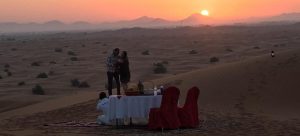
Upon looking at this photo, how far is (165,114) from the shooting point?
41.4ft

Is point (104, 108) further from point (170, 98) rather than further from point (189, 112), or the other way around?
point (189, 112)

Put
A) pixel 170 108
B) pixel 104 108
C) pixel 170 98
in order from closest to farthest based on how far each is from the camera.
→ pixel 170 98 → pixel 170 108 → pixel 104 108

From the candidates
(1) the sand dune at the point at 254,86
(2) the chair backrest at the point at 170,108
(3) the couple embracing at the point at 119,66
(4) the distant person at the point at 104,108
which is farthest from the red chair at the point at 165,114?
(1) the sand dune at the point at 254,86

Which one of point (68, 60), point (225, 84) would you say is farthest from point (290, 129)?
point (68, 60)

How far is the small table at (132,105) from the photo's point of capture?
1287 cm

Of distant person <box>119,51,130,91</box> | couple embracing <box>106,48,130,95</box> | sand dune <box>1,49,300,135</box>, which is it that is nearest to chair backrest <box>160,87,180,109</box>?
sand dune <box>1,49,300,135</box>

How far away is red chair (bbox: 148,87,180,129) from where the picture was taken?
12.6 metres

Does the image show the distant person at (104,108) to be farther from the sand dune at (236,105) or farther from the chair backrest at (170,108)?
the chair backrest at (170,108)

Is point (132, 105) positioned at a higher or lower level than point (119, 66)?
lower

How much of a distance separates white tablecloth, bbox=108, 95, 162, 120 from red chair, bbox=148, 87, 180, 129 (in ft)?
0.95

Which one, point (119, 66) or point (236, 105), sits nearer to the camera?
point (119, 66)

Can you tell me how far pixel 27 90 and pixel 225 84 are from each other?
12695 millimetres

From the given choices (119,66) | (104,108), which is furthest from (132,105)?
(119,66)

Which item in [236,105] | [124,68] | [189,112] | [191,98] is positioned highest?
[124,68]
